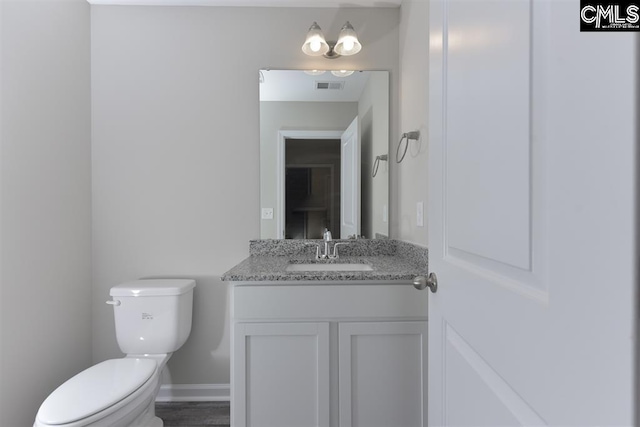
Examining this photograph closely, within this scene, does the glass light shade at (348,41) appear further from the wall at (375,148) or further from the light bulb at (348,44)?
the wall at (375,148)

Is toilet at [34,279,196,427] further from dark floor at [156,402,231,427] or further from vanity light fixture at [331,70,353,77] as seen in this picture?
vanity light fixture at [331,70,353,77]

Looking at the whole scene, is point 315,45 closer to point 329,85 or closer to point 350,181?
point 329,85

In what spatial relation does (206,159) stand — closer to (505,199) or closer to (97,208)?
(97,208)

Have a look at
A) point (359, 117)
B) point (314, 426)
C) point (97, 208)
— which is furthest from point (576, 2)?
point (97, 208)

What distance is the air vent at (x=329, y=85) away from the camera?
1962 millimetres

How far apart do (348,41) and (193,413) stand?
2288 millimetres

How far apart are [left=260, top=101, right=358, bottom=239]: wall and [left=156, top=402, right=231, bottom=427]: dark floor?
1024 millimetres

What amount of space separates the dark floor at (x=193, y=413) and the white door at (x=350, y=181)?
3.99 ft

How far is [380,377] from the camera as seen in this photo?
134cm

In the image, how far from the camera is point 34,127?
1.58 metres

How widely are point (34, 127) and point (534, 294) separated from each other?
6.92 feet

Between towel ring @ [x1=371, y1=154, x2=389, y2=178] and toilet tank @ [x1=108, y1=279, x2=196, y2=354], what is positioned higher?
towel ring @ [x1=371, y1=154, x2=389, y2=178]

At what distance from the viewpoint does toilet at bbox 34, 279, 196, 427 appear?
46.3 inches

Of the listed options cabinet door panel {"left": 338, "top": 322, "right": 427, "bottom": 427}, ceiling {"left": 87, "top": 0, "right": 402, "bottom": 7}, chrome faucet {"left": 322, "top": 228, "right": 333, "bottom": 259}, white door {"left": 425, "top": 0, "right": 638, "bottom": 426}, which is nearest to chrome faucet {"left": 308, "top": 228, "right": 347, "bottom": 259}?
chrome faucet {"left": 322, "top": 228, "right": 333, "bottom": 259}
